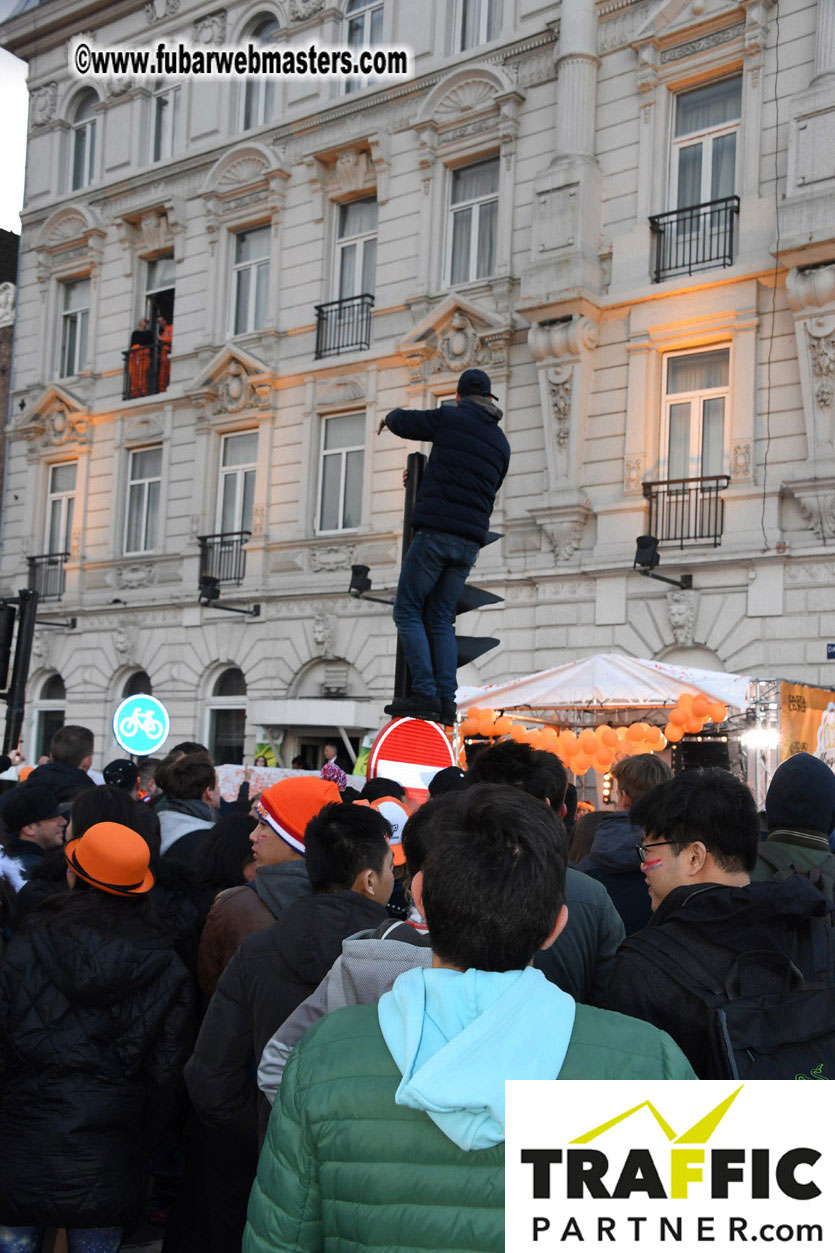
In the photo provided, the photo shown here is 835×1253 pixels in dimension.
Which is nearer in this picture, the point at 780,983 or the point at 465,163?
the point at 780,983

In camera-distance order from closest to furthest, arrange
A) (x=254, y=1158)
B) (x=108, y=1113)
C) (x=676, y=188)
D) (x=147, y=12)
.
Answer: (x=108, y=1113) < (x=254, y=1158) < (x=676, y=188) < (x=147, y=12)

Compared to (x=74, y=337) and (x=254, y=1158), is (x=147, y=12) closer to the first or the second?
(x=74, y=337)

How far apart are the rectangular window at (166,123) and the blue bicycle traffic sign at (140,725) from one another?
15291 millimetres

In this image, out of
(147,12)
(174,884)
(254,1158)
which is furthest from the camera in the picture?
(147,12)

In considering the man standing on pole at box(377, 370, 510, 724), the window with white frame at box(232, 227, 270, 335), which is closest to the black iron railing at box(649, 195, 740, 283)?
the window with white frame at box(232, 227, 270, 335)

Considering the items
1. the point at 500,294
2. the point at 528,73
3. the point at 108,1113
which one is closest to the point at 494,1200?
the point at 108,1113

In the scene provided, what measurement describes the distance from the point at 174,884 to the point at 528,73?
55.3 ft

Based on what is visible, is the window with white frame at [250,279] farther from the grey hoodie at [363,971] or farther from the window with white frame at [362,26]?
the grey hoodie at [363,971]

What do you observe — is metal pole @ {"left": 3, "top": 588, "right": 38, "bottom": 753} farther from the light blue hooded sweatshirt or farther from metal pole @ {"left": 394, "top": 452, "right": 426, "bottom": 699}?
the light blue hooded sweatshirt

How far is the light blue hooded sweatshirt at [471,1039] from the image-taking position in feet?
5.96

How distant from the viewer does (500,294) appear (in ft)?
60.0

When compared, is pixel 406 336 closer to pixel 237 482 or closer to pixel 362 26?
pixel 237 482

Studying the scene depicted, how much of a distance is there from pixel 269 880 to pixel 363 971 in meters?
1.28

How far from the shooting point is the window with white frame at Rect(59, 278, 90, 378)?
24734 millimetres
